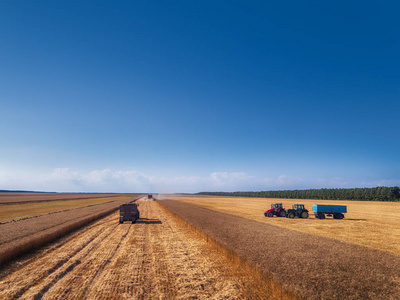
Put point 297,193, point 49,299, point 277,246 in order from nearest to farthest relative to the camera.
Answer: point 49,299, point 277,246, point 297,193

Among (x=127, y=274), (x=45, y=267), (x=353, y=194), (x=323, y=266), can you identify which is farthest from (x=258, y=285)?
(x=353, y=194)

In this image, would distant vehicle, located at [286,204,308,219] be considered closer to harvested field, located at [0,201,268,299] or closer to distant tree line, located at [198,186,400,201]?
harvested field, located at [0,201,268,299]

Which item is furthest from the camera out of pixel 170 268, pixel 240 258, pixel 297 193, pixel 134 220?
pixel 297 193

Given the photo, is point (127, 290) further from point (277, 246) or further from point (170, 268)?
point (277, 246)

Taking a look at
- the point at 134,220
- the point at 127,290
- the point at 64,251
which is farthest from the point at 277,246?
the point at 134,220

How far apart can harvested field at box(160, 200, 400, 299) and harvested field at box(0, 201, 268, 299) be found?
1457 millimetres


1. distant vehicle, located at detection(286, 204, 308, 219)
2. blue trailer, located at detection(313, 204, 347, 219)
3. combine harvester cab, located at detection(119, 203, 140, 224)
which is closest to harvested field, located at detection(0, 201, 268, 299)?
combine harvester cab, located at detection(119, 203, 140, 224)

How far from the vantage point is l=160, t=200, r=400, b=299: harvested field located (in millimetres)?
9742

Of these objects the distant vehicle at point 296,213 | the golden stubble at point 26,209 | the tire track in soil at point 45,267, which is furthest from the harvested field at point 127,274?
the golden stubble at point 26,209

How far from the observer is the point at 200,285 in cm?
1115

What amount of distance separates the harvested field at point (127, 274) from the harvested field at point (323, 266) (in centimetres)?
146

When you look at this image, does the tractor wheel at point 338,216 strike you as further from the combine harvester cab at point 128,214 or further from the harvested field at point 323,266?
the combine harvester cab at point 128,214

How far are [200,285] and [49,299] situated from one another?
20.6 ft

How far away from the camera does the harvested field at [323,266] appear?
974 cm
